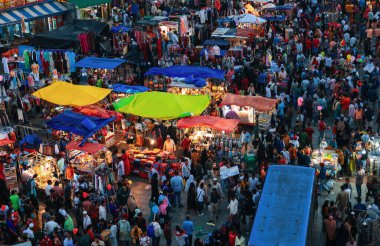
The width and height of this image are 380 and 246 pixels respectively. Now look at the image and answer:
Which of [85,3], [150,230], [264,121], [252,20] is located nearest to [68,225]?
[150,230]

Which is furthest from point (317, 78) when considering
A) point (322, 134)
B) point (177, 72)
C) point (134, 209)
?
point (134, 209)

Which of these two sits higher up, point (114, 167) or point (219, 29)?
point (219, 29)

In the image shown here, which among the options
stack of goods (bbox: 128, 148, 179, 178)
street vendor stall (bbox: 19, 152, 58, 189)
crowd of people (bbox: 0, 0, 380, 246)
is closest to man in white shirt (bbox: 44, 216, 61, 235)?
crowd of people (bbox: 0, 0, 380, 246)

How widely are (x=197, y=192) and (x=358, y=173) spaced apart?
4846 mm

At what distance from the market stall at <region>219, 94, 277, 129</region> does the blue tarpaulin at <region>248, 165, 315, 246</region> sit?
256 inches

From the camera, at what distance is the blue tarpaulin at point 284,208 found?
556 inches

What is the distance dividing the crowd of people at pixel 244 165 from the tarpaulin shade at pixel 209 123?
618 mm

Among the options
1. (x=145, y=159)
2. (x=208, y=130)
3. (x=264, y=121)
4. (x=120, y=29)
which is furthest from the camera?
(x=120, y=29)

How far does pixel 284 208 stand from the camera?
15.1m

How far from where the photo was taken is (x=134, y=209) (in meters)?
17.7

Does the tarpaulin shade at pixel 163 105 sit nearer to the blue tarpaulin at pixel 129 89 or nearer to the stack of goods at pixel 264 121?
the blue tarpaulin at pixel 129 89

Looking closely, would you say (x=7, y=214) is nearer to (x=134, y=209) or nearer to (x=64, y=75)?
(x=134, y=209)

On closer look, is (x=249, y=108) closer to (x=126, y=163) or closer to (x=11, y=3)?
(x=126, y=163)

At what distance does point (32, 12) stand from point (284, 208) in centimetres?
2450
